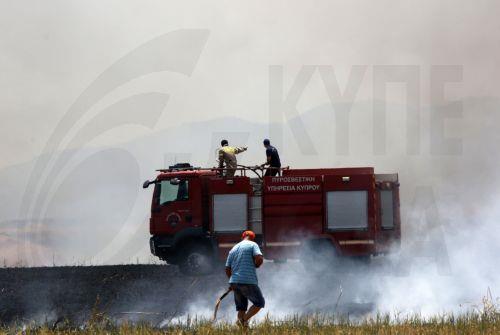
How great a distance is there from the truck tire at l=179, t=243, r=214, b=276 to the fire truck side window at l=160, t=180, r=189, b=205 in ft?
4.73

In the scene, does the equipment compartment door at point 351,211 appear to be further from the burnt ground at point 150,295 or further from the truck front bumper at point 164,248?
the truck front bumper at point 164,248

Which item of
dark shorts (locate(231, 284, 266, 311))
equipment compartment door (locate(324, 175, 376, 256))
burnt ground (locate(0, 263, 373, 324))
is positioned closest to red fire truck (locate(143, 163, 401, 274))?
equipment compartment door (locate(324, 175, 376, 256))

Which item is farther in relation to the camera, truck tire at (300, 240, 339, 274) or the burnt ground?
truck tire at (300, 240, 339, 274)

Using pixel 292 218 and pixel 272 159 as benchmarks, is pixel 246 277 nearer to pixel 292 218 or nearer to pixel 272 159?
pixel 292 218

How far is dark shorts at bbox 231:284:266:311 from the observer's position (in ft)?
50.3

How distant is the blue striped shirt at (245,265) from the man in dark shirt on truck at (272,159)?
856cm

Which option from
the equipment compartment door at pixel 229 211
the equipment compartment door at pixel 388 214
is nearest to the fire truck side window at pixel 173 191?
the equipment compartment door at pixel 229 211

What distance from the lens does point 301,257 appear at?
75.6 ft

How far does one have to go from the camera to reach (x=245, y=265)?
607 inches

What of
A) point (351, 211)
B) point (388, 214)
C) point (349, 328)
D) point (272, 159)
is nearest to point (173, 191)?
point (272, 159)

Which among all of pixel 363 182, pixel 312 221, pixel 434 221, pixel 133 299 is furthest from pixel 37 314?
pixel 434 221

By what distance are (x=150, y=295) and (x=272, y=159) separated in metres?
5.28

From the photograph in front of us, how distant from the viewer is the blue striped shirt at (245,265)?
1536 centimetres

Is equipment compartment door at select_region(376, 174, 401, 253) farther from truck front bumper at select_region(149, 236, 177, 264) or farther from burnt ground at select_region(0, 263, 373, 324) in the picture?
truck front bumper at select_region(149, 236, 177, 264)
